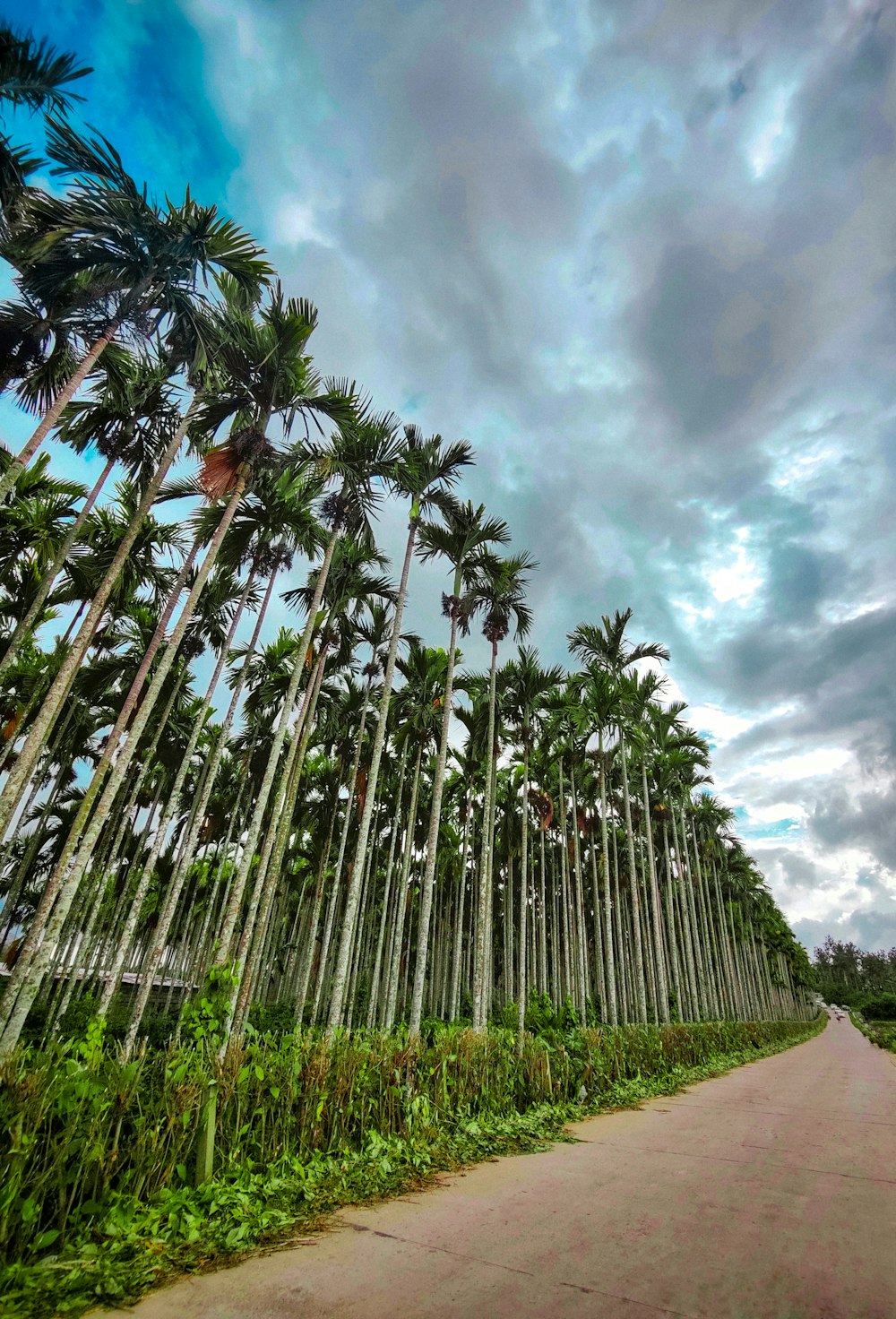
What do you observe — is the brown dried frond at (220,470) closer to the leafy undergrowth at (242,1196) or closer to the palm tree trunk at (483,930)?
the palm tree trunk at (483,930)

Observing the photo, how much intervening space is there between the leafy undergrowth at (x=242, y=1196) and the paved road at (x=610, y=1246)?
25 cm

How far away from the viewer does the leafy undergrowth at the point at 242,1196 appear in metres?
2.96

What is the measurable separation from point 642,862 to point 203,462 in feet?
→ 91.7

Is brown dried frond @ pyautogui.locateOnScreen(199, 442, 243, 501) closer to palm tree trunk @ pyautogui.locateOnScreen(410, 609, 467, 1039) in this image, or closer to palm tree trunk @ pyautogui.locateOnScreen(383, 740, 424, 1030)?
palm tree trunk @ pyautogui.locateOnScreen(410, 609, 467, 1039)

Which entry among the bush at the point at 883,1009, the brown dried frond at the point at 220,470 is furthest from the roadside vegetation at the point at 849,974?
the brown dried frond at the point at 220,470

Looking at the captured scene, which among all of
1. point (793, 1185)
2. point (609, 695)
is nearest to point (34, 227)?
point (793, 1185)

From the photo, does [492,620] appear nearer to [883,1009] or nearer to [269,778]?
[269,778]

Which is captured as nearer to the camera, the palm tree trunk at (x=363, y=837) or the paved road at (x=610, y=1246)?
the paved road at (x=610, y=1246)

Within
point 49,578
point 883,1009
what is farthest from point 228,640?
point 883,1009

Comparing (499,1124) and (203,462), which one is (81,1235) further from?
(203,462)

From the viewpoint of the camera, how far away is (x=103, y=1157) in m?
3.71

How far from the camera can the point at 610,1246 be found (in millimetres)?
3688

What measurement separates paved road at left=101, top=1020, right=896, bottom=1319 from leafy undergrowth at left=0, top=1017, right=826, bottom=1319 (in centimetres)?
25

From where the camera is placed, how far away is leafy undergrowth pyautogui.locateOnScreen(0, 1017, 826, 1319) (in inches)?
116
